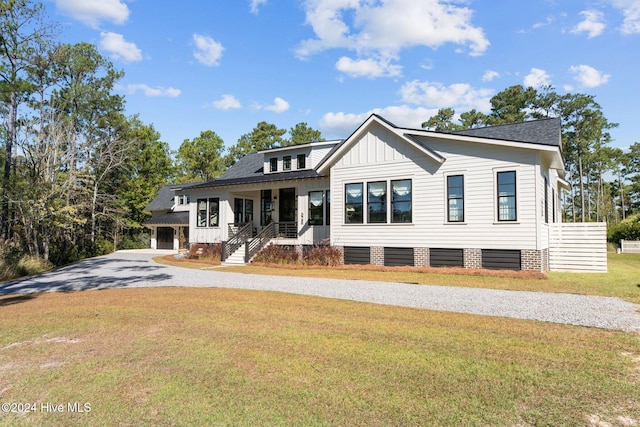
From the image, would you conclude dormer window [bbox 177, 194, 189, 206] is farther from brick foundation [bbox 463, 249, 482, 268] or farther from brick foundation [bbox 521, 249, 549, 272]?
brick foundation [bbox 521, 249, 549, 272]

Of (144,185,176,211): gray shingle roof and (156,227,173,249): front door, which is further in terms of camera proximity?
(144,185,176,211): gray shingle roof

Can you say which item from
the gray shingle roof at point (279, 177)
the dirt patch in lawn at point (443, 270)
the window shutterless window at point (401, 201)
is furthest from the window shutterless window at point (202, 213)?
the window shutterless window at point (401, 201)

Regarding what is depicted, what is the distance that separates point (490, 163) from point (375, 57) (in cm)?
1023

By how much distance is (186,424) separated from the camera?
10.4ft

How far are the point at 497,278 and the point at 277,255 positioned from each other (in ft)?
34.2

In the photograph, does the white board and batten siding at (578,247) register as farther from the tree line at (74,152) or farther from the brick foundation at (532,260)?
the tree line at (74,152)

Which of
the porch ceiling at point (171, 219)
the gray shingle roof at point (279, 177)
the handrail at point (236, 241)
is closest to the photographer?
the gray shingle roof at point (279, 177)

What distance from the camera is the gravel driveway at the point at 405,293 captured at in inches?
A: 285

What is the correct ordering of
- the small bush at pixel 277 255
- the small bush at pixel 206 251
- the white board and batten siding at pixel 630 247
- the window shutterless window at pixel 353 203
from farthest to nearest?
1. the white board and batten siding at pixel 630 247
2. the small bush at pixel 206 251
3. the small bush at pixel 277 255
4. the window shutterless window at pixel 353 203

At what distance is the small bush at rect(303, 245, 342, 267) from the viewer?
57.6 feet

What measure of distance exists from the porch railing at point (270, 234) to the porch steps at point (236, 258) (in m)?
0.60

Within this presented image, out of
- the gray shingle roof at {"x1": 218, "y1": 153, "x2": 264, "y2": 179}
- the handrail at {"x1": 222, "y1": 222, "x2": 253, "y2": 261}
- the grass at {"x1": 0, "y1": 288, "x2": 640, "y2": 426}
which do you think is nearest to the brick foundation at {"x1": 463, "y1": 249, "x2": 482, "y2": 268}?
the grass at {"x1": 0, "y1": 288, "x2": 640, "y2": 426}

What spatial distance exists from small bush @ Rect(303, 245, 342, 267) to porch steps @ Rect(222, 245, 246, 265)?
3.84 m

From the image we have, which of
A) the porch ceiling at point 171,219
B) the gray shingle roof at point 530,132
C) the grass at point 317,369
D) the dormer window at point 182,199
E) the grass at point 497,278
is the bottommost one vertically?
the grass at point 497,278
